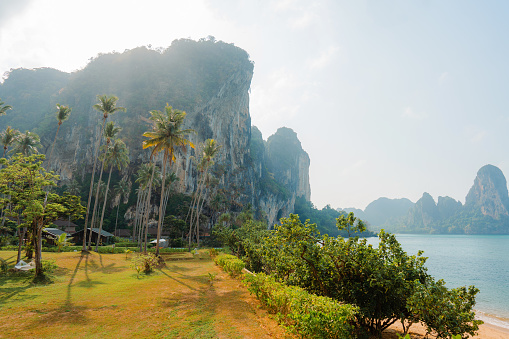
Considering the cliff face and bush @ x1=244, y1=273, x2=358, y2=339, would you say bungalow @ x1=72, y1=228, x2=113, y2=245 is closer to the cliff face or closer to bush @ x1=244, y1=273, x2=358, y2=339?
the cliff face

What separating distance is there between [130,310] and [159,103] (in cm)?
8744

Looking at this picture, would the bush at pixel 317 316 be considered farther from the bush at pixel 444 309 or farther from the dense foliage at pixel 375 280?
the bush at pixel 444 309

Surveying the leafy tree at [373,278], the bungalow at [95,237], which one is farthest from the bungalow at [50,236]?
the leafy tree at [373,278]

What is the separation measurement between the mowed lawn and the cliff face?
5856 centimetres

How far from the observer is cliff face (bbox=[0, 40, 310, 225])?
272 ft

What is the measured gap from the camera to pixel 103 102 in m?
31.8

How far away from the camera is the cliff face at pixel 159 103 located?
82.9m

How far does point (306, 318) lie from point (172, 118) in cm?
2563

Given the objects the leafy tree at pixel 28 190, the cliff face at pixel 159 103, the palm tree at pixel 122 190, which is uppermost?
the cliff face at pixel 159 103

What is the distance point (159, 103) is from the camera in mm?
87812

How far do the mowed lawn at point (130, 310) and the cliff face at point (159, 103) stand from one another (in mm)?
58563

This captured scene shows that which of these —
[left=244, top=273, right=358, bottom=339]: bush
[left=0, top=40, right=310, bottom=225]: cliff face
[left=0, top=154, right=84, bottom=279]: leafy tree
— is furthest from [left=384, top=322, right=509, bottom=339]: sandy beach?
[left=0, top=40, right=310, bottom=225]: cliff face

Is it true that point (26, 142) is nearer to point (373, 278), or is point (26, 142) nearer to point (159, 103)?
point (373, 278)

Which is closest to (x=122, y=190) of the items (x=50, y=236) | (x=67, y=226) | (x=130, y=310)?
(x=67, y=226)
